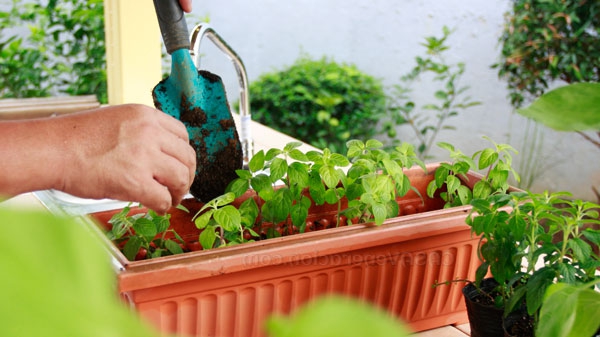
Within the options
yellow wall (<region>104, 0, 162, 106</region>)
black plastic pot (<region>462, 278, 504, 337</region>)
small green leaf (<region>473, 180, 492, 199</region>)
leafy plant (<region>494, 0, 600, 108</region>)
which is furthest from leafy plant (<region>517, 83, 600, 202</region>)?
leafy plant (<region>494, 0, 600, 108</region>)

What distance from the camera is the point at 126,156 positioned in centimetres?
75

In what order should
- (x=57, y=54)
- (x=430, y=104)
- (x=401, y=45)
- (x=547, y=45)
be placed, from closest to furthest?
(x=57, y=54)
(x=547, y=45)
(x=430, y=104)
(x=401, y=45)

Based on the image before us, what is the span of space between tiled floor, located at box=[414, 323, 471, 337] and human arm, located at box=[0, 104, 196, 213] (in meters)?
0.45

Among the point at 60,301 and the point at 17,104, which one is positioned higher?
the point at 60,301

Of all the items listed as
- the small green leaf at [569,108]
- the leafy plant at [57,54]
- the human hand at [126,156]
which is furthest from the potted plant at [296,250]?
the leafy plant at [57,54]

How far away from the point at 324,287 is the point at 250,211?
0.66 ft

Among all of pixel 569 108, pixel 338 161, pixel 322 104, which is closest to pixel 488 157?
pixel 338 161

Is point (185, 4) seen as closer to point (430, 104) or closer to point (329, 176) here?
point (329, 176)

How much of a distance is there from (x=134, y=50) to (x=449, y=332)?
1.70 m

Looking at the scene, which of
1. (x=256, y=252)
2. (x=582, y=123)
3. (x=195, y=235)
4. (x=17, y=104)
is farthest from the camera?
(x=17, y=104)

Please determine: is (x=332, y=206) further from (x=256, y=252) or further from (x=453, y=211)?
(x=256, y=252)

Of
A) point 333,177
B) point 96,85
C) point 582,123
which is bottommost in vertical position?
point 96,85

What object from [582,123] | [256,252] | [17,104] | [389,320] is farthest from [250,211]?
[17,104]

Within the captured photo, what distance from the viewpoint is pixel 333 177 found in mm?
1087
